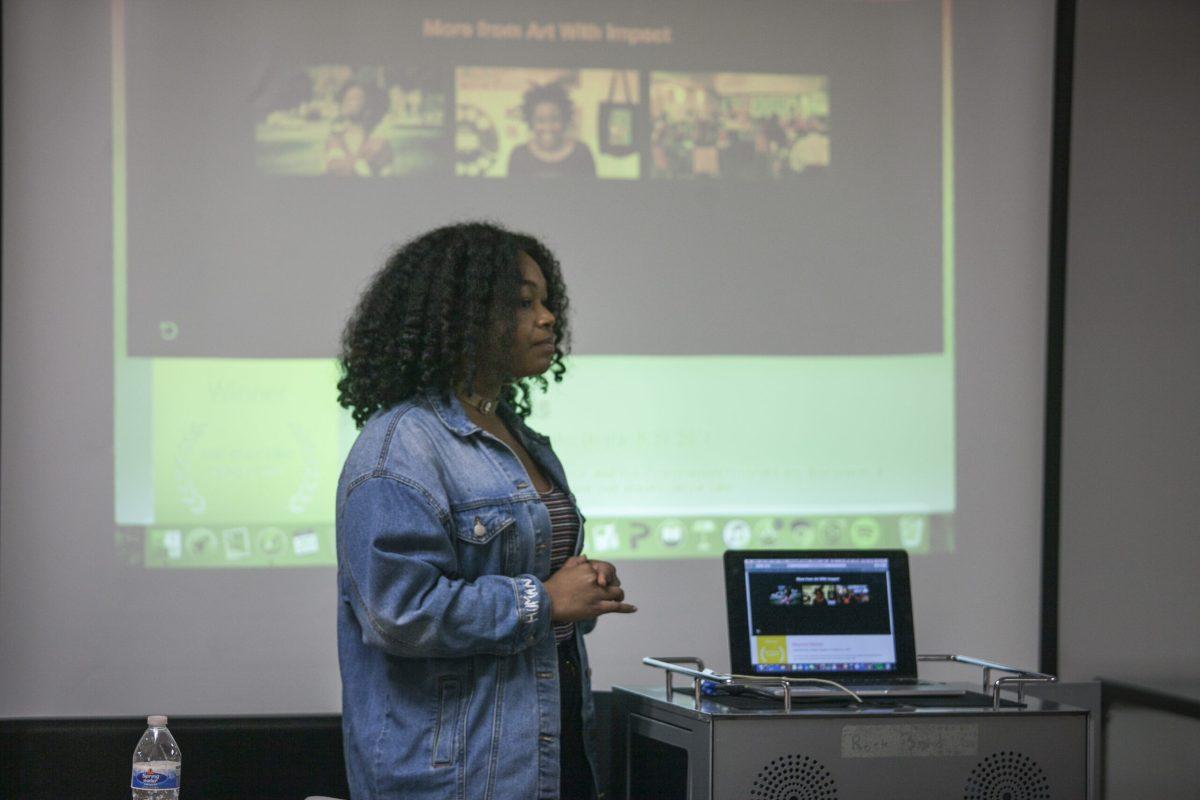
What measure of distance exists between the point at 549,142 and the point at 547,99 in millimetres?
109

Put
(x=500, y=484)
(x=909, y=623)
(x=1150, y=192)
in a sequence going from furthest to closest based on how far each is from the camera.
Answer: (x=1150, y=192) < (x=909, y=623) < (x=500, y=484)

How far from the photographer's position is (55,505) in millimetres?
3080

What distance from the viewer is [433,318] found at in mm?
2066

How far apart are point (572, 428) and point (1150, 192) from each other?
1.59m

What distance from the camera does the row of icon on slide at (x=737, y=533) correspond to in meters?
3.22

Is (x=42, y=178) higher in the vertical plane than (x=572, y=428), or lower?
higher

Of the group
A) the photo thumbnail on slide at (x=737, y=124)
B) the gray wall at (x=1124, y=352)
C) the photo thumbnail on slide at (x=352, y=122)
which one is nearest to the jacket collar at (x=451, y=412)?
the photo thumbnail on slide at (x=352, y=122)

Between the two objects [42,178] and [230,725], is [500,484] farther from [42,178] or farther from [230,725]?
[42,178]

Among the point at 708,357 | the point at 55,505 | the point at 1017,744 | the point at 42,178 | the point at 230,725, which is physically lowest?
the point at 230,725

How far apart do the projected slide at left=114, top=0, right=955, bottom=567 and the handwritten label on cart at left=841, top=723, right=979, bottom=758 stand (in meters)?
1.24

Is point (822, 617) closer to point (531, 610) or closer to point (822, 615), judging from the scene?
point (822, 615)

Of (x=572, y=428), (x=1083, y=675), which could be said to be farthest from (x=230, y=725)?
(x=1083, y=675)

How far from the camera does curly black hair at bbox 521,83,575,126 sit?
3.25 metres

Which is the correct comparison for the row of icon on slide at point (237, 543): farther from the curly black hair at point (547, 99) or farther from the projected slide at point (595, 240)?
the curly black hair at point (547, 99)
